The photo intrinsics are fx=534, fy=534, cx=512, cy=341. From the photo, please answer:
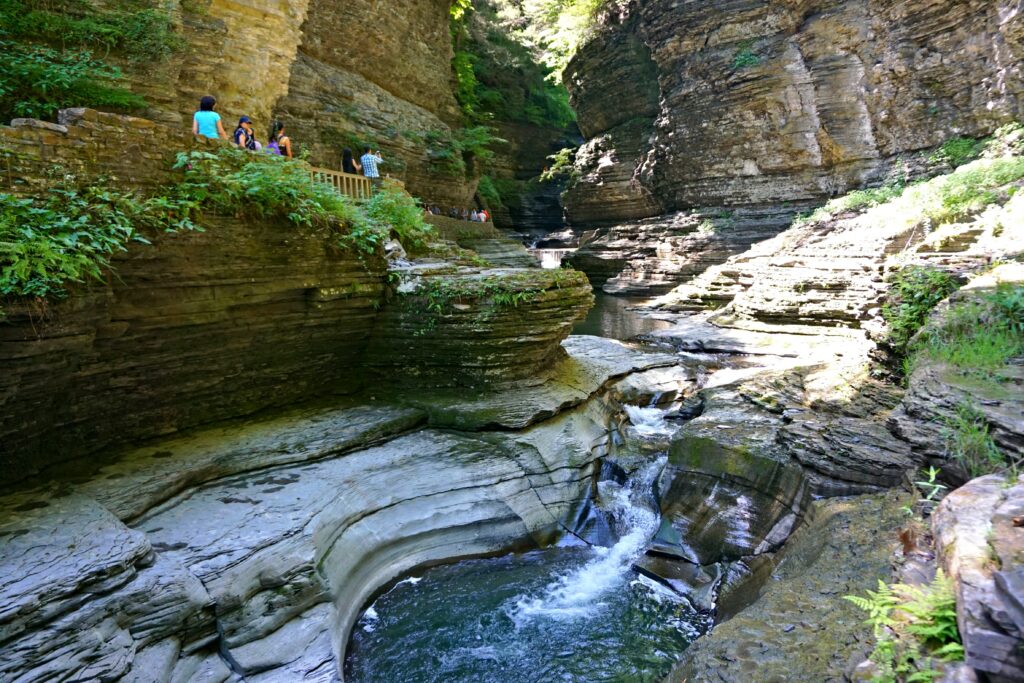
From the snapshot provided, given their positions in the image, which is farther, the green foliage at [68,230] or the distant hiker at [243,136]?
the distant hiker at [243,136]

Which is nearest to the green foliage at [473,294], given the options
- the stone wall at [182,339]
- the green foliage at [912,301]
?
the stone wall at [182,339]

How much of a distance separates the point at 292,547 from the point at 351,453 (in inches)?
66.1

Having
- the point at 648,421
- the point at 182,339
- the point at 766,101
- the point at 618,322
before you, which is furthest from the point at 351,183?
the point at 766,101

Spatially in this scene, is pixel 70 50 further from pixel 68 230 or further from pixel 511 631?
pixel 511 631

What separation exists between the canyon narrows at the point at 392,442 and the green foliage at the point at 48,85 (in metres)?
0.05

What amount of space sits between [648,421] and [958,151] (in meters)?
16.3

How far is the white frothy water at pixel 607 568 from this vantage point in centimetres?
492

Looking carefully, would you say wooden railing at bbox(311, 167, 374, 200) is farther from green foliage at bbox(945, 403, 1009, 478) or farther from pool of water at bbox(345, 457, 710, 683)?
green foliage at bbox(945, 403, 1009, 478)

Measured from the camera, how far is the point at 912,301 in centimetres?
738

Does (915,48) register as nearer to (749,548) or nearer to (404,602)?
(749,548)

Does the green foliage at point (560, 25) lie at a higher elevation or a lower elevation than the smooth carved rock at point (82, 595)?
higher

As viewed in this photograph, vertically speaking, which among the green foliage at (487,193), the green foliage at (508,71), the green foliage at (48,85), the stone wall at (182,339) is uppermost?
the green foliage at (508,71)

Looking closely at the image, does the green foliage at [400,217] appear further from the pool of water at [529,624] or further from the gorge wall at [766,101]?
the gorge wall at [766,101]

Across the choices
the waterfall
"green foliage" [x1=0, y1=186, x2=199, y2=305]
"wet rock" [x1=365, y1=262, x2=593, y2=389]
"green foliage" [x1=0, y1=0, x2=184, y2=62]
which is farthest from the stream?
the waterfall
